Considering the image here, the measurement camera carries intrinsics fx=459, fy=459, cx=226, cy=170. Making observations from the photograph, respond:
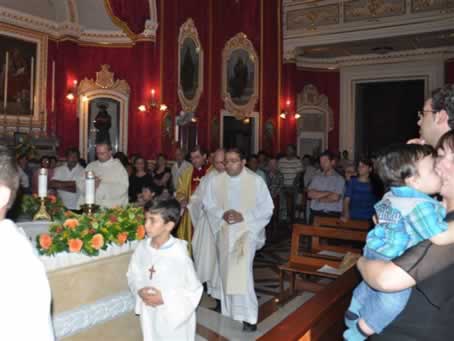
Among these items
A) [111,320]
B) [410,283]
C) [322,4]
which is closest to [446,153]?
[410,283]

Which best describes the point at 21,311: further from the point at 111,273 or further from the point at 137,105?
the point at 137,105

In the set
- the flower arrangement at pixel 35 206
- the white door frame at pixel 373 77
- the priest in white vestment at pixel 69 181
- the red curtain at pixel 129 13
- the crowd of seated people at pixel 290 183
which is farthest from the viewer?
the white door frame at pixel 373 77

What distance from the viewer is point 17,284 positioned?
4.94 feet

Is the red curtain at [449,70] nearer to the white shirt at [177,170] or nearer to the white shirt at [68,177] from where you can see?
the white shirt at [177,170]

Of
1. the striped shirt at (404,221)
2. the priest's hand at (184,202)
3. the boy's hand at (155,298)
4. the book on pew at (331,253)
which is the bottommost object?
the book on pew at (331,253)

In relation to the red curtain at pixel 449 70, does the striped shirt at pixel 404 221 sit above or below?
below

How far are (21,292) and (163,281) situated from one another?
1709 mm

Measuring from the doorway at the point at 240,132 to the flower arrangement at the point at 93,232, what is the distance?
10.5 m

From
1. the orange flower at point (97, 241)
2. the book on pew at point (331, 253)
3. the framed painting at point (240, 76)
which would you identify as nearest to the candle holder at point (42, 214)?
the orange flower at point (97, 241)

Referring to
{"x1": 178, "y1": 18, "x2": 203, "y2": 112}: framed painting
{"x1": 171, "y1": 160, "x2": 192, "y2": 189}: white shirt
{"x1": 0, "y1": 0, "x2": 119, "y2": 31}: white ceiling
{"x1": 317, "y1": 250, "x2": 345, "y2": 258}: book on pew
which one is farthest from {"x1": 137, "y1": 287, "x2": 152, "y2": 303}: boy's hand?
{"x1": 0, "y1": 0, "x2": 119, "y2": 31}: white ceiling

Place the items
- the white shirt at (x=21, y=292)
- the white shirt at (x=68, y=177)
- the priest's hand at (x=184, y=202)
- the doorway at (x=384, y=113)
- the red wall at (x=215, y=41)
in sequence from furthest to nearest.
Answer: the doorway at (x=384, y=113) → the red wall at (x=215, y=41) → the white shirt at (x=68, y=177) → the priest's hand at (x=184, y=202) → the white shirt at (x=21, y=292)

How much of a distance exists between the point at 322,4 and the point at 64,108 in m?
8.84

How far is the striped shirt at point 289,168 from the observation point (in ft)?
38.5

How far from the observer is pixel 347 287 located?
8.69 ft
